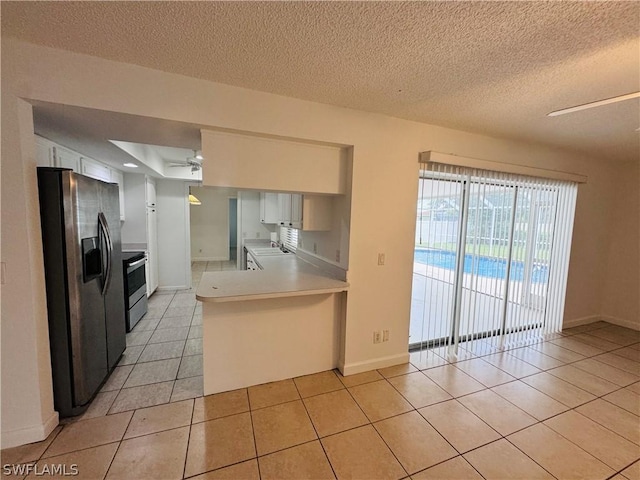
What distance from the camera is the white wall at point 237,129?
1.63 meters

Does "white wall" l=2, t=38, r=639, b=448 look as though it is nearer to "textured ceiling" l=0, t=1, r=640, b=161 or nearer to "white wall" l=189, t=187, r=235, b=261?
"textured ceiling" l=0, t=1, r=640, b=161

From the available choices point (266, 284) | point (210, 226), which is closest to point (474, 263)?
point (266, 284)

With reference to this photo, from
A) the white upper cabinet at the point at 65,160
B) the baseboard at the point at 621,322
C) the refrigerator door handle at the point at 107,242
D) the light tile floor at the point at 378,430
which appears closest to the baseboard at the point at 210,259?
the white upper cabinet at the point at 65,160

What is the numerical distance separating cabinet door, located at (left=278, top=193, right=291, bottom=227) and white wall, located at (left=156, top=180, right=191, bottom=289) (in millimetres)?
2422

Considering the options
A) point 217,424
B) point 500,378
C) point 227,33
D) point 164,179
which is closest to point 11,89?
point 227,33

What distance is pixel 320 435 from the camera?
188cm

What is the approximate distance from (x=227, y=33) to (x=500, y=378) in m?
3.57

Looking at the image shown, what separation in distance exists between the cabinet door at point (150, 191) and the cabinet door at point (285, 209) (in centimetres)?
235

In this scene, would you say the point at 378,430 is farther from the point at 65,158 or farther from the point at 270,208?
the point at 270,208

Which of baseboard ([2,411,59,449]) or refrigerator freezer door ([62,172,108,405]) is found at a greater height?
refrigerator freezer door ([62,172,108,405])

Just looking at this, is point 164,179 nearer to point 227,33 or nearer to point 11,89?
point 11,89

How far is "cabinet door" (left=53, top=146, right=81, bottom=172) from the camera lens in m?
2.54

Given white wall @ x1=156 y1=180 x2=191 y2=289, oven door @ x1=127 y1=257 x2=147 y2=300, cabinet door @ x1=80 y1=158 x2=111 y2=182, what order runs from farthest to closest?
1. white wall @ x1=156 y1=180 x2=191 y2=289
2. oven door @ x1=127 y1=257 x2=147 y2=300
3. cabinet door @ x1=80 y1=158 x2=111 y2=182

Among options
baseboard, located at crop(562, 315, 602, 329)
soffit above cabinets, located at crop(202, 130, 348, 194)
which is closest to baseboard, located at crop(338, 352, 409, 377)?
soffit above cabinets, located at crop(202, 130, 348, 194)
